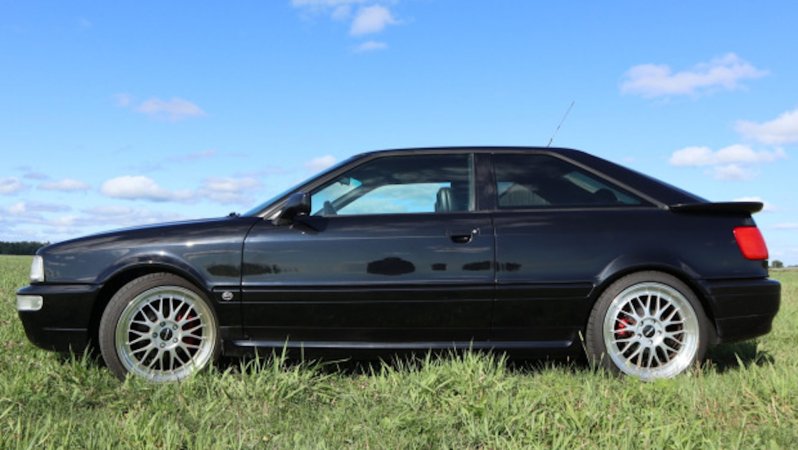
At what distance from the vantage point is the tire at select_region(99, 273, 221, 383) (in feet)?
11.5

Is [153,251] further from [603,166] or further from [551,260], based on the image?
[603,166]

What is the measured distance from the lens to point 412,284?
348cm

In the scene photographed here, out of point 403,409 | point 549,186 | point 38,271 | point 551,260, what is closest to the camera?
point 403,409

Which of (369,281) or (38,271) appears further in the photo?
(38,271)

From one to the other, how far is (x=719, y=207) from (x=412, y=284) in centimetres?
201

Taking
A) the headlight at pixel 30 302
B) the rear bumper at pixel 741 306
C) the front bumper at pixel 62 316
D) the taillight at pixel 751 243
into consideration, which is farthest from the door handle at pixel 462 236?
the headlight at pixel 30 302

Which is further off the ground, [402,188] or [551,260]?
[402,188]

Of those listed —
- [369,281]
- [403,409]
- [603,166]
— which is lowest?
[403,409]

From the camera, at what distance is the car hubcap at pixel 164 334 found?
3.52m

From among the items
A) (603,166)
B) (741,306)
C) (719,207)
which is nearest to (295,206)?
(603,166)

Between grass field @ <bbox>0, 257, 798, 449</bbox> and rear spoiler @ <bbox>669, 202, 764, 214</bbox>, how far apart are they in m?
0.98

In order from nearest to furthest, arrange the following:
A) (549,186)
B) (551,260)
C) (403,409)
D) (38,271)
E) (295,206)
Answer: (403,409)
(295,206)
(551,260)
(38,271)
(549,186)

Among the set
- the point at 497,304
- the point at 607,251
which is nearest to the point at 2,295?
the point at 497,304

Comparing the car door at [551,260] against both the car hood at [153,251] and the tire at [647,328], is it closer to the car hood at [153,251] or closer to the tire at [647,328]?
the tire at [647,328]
